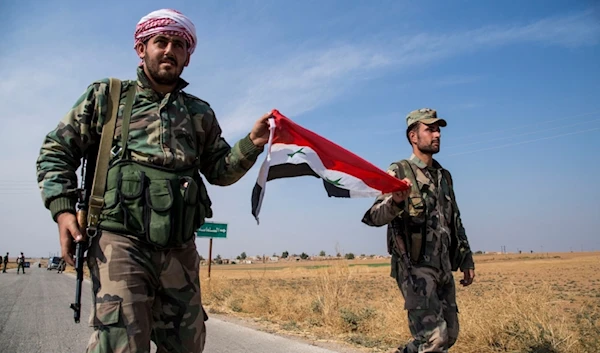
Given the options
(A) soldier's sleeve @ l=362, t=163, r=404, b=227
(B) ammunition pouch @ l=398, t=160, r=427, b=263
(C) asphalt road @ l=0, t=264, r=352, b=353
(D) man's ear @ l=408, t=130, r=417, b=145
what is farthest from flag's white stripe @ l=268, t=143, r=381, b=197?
(C) asphalt road @ l=0, t=264, r=352, b=353

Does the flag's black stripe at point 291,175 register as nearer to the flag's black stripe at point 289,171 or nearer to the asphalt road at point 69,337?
the flag's black stripe at point 289,171

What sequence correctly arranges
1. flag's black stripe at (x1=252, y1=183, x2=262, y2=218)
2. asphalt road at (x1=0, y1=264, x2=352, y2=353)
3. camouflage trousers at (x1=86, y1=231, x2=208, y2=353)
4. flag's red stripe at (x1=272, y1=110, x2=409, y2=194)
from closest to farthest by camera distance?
1. camouflage trousers at (x1=86, y1=231, x2=208, y2=353)
2. flag's black stripe at (x1=252, y1=183, x2=262, y2=218)
3. flag's red stripe at (x1=272, y1=110, x2=409, y2=194)
4. asphalt road at (x1=0, y1=264, x2=352, y2=353)

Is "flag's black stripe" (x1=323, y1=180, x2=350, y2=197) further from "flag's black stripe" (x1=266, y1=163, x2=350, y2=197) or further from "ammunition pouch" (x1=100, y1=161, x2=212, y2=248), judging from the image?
"ammunition pouch" (x1=100, y1=161, x2=212, y2=248)

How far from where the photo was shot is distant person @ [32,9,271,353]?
2.47m

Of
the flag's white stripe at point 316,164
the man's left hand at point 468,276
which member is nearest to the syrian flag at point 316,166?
the flag's white stripe at point 316,164

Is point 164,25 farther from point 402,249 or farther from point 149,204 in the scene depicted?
point 402,249

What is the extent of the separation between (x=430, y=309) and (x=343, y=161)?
1.45 meters

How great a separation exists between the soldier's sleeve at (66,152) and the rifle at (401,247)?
9.09 ft

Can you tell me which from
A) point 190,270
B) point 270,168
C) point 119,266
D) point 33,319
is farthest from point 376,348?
point 33,319

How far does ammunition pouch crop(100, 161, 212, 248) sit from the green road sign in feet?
39.9

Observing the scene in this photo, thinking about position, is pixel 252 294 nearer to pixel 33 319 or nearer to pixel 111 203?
pixel 33 319

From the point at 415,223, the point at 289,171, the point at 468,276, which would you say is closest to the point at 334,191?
the point at 289,171

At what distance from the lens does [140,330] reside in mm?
2445

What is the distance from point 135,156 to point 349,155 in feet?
6.66
